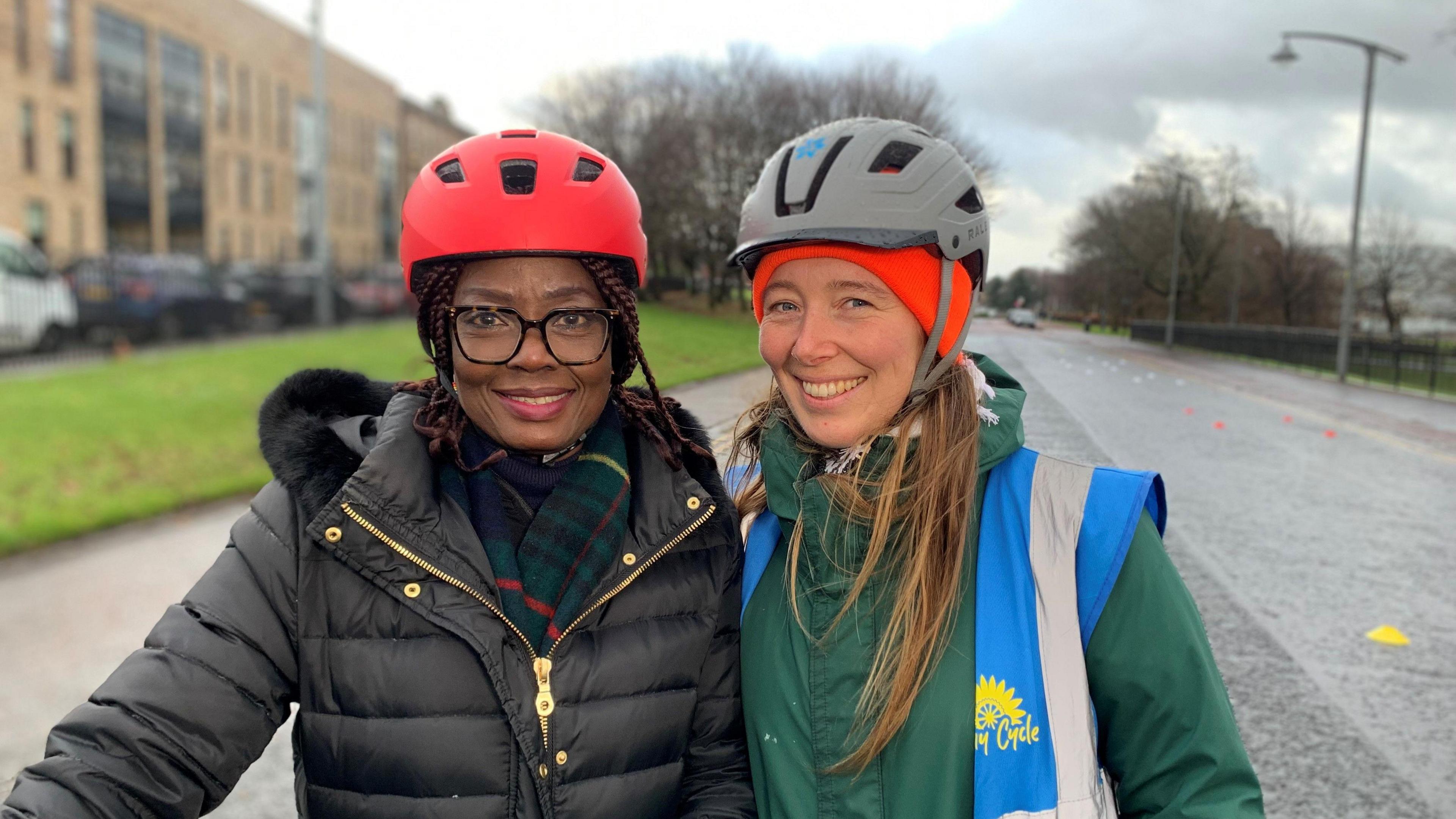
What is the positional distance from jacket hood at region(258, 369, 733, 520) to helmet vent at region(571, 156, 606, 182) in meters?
0.58

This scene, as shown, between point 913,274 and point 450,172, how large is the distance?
3.47 feet

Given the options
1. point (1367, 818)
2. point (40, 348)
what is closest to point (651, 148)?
point (1367, 818)

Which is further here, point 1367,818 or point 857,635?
point 1367,818

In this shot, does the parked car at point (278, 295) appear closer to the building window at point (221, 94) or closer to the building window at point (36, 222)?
the building window at point (36, 222)

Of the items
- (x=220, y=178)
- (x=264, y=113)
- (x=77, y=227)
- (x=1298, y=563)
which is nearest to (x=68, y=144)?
(x=77, y=227)

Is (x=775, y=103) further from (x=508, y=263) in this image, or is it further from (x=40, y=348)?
(x=40, y=348)

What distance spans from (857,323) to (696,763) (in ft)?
3.12

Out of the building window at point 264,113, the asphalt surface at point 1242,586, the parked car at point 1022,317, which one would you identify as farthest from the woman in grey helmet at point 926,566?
the building window at point 264,113

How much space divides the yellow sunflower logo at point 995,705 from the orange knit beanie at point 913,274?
649 mm

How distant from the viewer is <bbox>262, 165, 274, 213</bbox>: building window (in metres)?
47.2

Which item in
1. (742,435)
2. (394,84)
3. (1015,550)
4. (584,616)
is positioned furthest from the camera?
(394,84)

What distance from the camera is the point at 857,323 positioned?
1867 mm

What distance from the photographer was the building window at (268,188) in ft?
155

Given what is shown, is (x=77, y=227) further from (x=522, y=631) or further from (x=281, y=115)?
(x=522, y=631)
